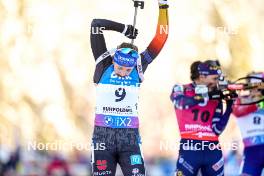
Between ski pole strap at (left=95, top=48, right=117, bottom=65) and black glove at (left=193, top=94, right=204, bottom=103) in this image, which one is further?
black glove at (left=193, top=94, right=204, bottom=103)

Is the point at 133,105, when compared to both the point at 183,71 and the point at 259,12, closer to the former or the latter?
the point at 183,71

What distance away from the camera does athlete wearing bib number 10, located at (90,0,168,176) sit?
7562mm

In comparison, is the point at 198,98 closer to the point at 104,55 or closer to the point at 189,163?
the point at 189,163

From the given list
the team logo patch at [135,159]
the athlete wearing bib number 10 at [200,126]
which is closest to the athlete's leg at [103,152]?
the team logo patch at [135,159]

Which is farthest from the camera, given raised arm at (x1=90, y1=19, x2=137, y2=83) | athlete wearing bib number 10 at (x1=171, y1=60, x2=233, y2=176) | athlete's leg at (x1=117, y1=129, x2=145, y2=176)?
athlete wearing bib number 10 at (x1=171, y1=60, x2=233, y2=176)

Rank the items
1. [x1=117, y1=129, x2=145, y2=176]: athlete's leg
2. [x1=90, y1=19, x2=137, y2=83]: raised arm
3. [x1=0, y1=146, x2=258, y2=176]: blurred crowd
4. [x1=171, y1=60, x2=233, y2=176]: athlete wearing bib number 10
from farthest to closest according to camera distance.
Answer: [x1=0, y1=146, x2=258, y2=176]: blurred crowd, [x1=171, y1=60, x2=233, y2=176]: athlete wearing bib number 10, [x1=90, y1=19, x2=137, y2=83]: raised arm, [x1=117, y1=129, x2=145, y2=176]: athlete's leg

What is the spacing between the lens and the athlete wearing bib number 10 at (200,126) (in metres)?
8.57

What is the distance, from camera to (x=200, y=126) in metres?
8.63

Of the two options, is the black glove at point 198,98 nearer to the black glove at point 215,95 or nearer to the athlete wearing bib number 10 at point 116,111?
the black glove at point 215,95

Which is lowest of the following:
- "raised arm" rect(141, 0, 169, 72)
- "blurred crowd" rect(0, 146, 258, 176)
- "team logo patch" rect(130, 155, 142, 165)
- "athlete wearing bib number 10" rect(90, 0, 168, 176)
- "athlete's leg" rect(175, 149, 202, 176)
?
"blurred crowd" rect(0, 146, 258, 176)

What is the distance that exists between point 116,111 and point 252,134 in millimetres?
2737

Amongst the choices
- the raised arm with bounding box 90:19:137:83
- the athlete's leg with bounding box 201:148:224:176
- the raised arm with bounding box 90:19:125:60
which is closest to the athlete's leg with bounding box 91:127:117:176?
the raised arm with bounding box 90:19:137:83

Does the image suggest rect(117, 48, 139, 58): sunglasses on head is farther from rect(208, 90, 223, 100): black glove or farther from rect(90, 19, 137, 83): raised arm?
rect(208, 90, 223, 100): black glove

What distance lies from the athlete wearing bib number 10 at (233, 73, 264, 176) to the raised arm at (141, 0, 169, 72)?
1.94 meters
